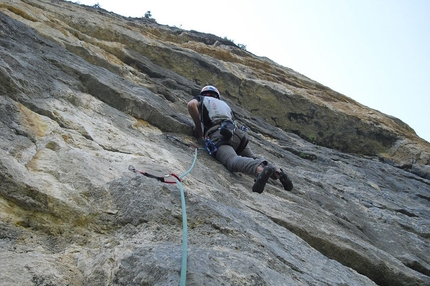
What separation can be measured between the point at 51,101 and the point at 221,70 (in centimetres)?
764

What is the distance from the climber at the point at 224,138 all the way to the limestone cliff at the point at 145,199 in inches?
8.8

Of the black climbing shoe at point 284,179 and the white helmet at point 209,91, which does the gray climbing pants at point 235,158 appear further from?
the white helmet at point 209,91

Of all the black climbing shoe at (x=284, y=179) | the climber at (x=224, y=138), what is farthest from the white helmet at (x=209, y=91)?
the black climbing shoe at (x=284, y=179)

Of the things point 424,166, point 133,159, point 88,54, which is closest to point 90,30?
point 88,54

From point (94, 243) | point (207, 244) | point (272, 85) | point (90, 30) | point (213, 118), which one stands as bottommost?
point (94, 243)

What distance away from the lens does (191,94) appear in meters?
8.98

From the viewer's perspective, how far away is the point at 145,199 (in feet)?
8.44

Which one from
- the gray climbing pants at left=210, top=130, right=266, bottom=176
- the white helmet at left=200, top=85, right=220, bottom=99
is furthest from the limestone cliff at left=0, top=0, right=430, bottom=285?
the white helmet at left=200, top=85, right=220, bottom=99

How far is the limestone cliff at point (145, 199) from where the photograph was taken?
2.00 m

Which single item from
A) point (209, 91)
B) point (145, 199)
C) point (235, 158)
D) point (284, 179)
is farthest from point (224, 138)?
point (145, 199)

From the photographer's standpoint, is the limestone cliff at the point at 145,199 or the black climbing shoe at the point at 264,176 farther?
the black climbing shoe at the point at 264,176

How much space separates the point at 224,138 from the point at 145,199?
2932 mm

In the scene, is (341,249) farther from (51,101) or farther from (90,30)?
(90,30)

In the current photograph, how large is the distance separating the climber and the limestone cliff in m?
0.22
